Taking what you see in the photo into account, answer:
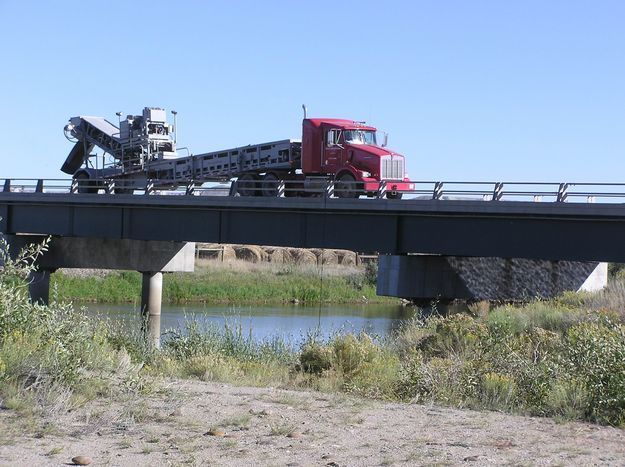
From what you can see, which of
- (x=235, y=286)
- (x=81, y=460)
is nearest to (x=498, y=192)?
(x=81, y=460)

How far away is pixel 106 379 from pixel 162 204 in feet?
97.6

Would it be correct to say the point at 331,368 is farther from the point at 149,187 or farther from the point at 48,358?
the point at 149,187

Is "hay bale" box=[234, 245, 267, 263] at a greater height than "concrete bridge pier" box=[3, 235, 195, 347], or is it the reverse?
"hay bale" box=[234, 245, 267, 263]

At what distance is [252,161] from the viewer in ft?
138

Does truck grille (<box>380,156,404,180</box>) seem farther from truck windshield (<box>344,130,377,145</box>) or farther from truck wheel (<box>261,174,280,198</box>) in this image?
truck wheel (<box>261,174,280,198</box>)

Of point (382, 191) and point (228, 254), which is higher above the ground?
point (382, 191)

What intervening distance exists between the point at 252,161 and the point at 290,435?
105 ft

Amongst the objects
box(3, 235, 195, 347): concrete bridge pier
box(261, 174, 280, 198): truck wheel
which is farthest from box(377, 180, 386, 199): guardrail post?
box(3, 235, 195, 347): concrete bridge pier

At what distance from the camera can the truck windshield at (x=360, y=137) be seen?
128ft

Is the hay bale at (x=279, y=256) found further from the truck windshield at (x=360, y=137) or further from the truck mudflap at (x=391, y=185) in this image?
the truck mudflap at (x=391, y=185)

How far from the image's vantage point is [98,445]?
9867 mm

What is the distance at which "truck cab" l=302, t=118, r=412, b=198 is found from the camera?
37531 millimetres

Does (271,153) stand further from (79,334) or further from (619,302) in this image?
(79,334)

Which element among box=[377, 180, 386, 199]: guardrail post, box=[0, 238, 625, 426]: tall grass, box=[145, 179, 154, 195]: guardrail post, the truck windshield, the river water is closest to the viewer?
box=[0, 238, 625, 426]: tall grass
